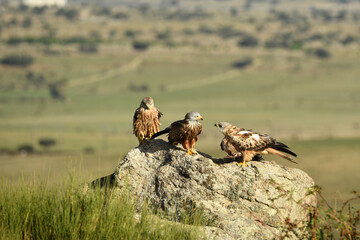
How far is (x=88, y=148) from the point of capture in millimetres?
51375

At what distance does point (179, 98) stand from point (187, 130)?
6567cm

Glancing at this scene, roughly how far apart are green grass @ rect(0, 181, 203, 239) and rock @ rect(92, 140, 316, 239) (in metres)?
0.44

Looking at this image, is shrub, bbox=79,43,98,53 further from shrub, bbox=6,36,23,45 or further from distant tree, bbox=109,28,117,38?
distant tree, bbox=109,28,117,38

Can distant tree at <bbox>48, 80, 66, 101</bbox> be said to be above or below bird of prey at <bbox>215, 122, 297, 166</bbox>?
above

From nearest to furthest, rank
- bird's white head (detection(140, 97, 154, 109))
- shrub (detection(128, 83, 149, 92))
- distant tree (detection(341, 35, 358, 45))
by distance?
bird's white head (detection(140, 97, 154, 109))
shrub (detection(128, 83, 149, 92))
distant tree (detection(341, 35, 358, 45))

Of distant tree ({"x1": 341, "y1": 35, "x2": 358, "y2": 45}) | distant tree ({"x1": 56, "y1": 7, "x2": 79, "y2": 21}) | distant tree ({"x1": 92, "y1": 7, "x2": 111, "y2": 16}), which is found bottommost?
distant tree ({"x1": 341, "y1": 35, "x2": 358, "y2": 45})

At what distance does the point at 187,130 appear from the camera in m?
10.6

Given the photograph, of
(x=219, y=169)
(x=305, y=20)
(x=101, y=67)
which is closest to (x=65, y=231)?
(x=219, y=169)

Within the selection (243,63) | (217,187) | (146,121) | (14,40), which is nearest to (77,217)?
(217,187)

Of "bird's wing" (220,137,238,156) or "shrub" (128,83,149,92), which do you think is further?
"shrub" (128,83,149,92)

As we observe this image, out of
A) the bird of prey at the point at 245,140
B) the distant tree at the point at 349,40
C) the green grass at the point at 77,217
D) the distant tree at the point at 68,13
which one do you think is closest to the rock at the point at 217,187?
the bird of prey at the point at 245,140

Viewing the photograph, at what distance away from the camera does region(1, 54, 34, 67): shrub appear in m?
91.9

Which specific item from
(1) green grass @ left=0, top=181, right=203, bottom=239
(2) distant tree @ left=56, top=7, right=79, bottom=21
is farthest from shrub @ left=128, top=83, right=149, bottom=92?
(1) green grass @ left=0, top=181, right=203, bottom=239

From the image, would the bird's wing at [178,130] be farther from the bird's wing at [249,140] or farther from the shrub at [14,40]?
the shrub at [14,40]
